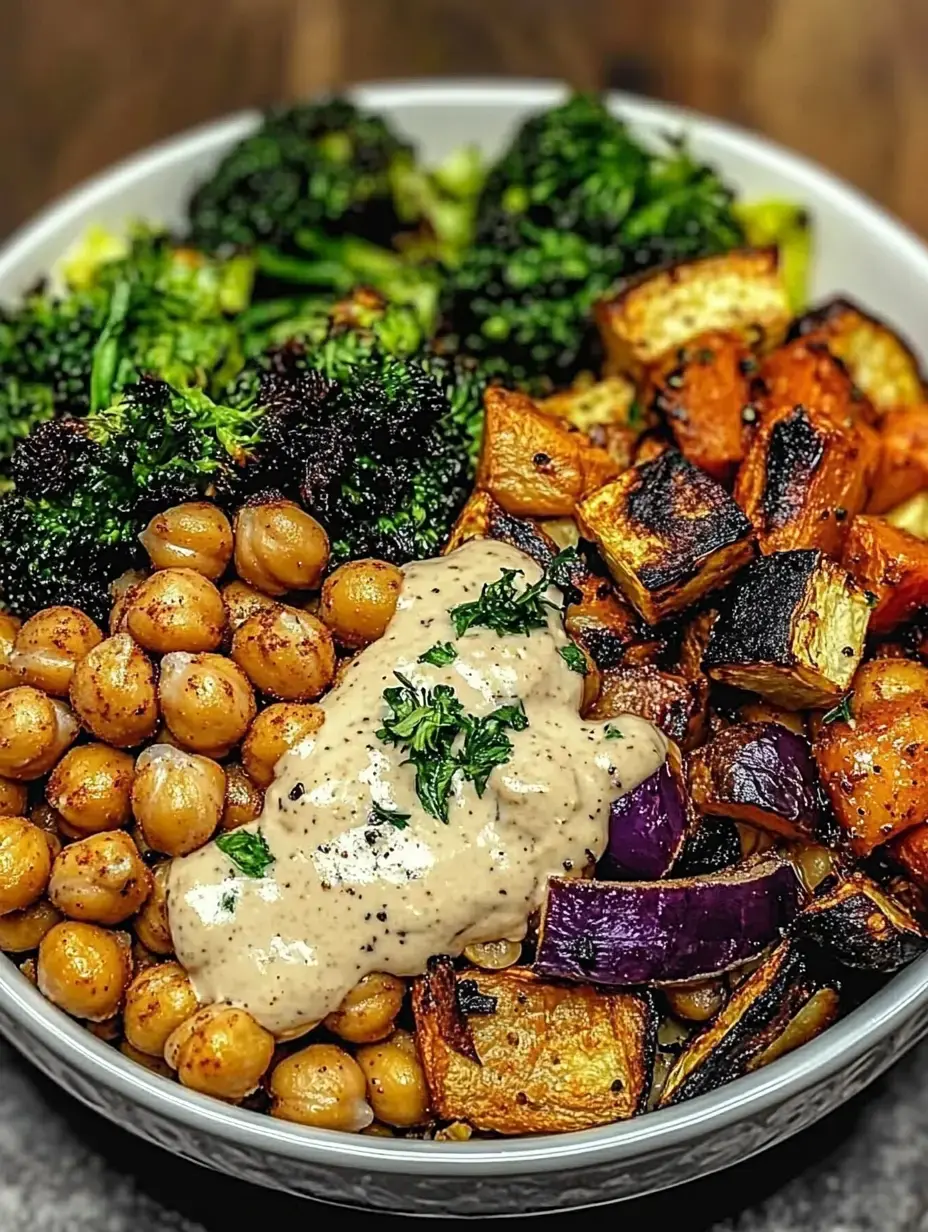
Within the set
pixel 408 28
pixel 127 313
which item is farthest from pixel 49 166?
pixel 127 313

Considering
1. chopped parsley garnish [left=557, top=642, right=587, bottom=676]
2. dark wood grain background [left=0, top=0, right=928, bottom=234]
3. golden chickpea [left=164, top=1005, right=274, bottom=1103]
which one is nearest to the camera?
golden chickpea [left=164, top=1005, right=274, bottom=1103]

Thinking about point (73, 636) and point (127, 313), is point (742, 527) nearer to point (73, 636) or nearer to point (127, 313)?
point (73, 636)

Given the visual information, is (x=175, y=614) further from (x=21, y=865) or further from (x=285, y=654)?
(x=21, y=865)

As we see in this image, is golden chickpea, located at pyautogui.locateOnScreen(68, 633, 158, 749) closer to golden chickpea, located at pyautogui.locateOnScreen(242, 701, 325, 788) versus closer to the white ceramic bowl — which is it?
golden chickpea, located at pyautogui.locateOnScreen(242, 701, 325, 788)

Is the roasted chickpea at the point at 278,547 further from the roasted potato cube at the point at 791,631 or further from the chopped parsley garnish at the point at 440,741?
the roasted potato cube at the point at 791,631

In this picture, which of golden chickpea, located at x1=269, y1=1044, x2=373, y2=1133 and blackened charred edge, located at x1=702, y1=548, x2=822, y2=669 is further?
blackened charred edge, located at x1=702, y1=548, x2=822, y2=669

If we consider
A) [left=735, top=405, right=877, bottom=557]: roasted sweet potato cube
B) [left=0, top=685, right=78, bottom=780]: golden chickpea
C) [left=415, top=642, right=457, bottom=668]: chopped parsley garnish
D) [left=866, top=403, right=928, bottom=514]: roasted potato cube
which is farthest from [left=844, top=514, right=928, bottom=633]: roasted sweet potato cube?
[left=0, top=685, right=78, bottom=780]: golden chickpea

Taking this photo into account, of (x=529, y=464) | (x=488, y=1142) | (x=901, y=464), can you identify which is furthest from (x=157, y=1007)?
(x=901, y=464)
